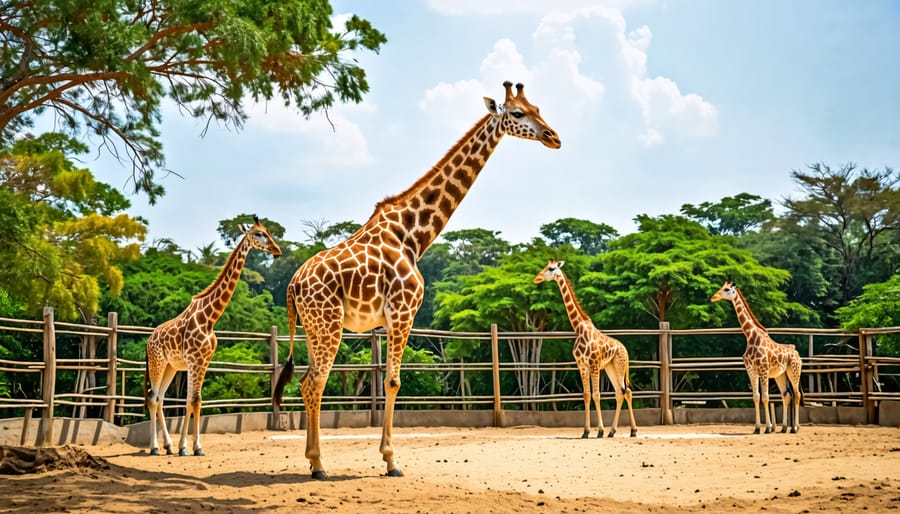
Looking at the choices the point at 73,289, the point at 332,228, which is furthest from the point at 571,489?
the point at 332,228

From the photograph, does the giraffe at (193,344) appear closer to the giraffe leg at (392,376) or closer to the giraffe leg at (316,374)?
the giraffe leg at (316,374)

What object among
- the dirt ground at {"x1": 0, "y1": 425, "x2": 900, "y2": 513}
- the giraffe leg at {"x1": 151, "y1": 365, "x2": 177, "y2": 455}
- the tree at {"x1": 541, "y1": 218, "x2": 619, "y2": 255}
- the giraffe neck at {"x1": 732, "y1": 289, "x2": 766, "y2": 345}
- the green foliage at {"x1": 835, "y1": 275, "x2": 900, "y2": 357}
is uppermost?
the tree at {"x1": 541, "y1": 218, "x2": 619, "y2": 255}

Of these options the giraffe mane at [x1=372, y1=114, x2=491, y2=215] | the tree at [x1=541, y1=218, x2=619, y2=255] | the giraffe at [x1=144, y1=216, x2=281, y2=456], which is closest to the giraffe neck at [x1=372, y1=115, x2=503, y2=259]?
the giraffe mane at [x1=372, y1=114, x2=491, y2=215]

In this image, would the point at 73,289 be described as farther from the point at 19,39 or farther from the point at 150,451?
the point at 19,39

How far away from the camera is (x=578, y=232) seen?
130ft

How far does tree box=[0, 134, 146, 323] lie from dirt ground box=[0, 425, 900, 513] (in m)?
5.39

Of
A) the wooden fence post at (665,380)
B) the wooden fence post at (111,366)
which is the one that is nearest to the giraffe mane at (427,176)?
the wooden fence post at (111,366)

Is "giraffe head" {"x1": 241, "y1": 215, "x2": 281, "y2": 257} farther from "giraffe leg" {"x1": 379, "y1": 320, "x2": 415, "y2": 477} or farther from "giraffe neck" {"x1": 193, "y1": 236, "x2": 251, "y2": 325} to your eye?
"giraffe leg" {"x1": 379, "y1": 320, "x2": 415, "y2": 477}

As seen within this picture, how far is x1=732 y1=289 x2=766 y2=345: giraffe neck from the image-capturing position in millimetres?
12383

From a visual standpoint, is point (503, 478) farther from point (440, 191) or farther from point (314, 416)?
point (440, 191)

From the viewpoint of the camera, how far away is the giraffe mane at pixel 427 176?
7773mm

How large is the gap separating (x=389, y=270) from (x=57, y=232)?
17920mm

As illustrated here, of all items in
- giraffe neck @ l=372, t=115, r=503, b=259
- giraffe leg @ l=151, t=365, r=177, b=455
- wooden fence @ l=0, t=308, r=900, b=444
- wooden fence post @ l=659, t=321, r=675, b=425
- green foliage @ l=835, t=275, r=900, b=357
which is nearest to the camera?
giraffe neck @ l=372, t=115, r=503, b=259

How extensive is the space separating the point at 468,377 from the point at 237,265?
18.7 metres
